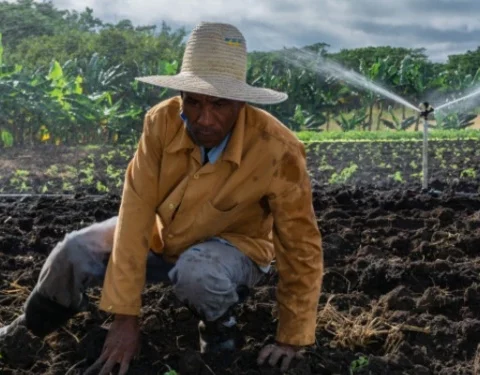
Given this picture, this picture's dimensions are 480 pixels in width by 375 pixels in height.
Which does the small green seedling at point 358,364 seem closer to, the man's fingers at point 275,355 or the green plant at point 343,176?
the man's fingers at point 275,355

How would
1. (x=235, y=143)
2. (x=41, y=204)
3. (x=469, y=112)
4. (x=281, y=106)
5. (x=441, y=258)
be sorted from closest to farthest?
(x=235, y=143) → (x=441, y=258) → (x=41, y=204) → (x=281, y=106) → (x=469, y=112)

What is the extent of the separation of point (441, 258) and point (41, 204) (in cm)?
281

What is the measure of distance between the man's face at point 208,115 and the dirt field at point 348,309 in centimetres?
74

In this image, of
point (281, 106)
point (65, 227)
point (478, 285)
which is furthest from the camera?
point (281, 106)

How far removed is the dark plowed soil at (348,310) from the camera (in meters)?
3.13

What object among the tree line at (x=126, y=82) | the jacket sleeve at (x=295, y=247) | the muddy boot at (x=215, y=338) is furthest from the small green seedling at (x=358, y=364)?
the tree line at (x=126, y=82)

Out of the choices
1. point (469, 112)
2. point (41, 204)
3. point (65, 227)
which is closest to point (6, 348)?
point (65, 227)

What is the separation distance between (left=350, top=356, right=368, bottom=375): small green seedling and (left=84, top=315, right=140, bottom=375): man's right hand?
2.42 feet

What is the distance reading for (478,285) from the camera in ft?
12.9

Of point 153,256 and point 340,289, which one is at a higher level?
point 153,256

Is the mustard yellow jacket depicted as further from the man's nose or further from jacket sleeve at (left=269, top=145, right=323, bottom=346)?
the man's nose

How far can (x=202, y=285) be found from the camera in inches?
118

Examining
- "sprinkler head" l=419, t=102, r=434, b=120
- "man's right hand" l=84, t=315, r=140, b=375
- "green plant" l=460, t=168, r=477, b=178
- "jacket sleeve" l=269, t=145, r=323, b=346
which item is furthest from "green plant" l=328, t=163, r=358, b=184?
"man's right hand" l=84, t=315, r=140, b=375

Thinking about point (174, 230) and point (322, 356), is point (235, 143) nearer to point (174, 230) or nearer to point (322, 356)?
point (174, 230)
